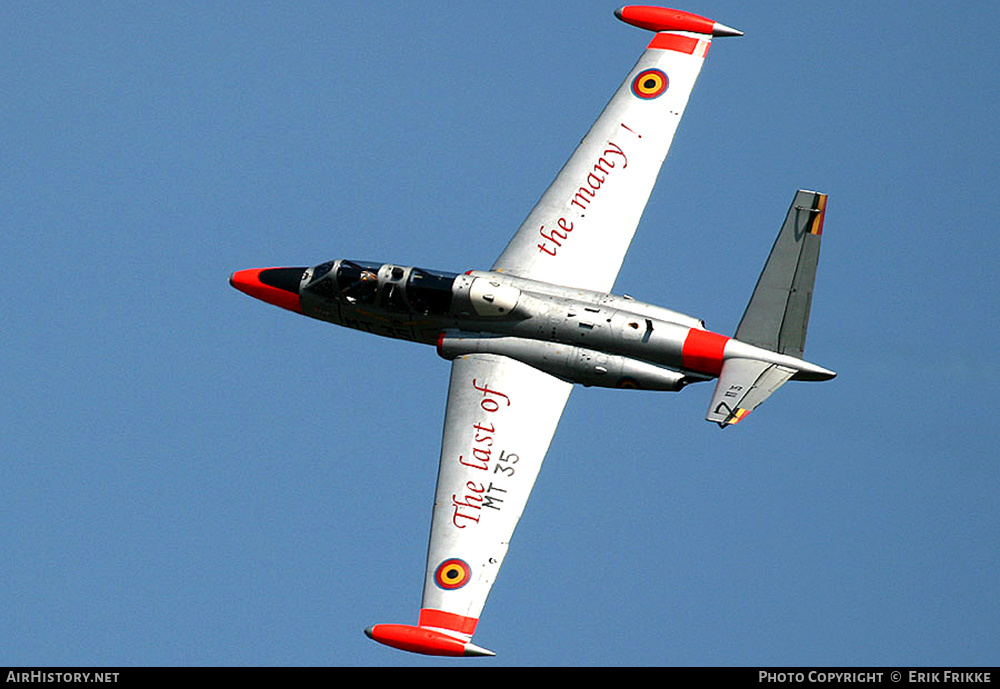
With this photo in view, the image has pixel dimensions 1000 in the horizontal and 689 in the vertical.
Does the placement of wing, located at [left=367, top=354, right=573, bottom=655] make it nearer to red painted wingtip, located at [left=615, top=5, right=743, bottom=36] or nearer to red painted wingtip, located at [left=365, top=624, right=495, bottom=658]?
red painted wingtip, located at [left=365, top=624, right=495, bottom=658]

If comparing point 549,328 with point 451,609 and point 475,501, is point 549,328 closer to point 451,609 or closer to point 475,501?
point 475,501

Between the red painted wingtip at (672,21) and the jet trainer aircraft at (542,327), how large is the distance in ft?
4.65

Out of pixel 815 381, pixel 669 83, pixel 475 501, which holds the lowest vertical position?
pixel 475 501

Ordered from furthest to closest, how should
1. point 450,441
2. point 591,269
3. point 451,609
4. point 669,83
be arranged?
point 669,83 < point 591,269 < point 450,441 < point 451,609

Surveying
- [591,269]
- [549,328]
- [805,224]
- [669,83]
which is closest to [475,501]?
[549,328]

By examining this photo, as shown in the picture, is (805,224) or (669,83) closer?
(805,224)

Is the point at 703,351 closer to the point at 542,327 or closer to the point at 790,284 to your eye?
the point at 790,284

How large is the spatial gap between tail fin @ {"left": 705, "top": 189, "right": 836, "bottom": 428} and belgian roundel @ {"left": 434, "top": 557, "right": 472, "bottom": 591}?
5026 millimetres

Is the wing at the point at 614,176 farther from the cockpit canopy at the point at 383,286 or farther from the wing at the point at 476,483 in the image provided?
the wing at the point at 476,483

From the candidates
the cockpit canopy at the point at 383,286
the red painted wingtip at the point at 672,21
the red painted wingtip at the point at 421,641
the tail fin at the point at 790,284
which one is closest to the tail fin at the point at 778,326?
the tail fin at the point at 790,284

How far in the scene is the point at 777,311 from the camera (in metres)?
29.2

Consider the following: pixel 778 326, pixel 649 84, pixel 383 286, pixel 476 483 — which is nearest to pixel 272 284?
pixel 383 286

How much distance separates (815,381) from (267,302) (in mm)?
11248

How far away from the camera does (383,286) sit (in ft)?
104
